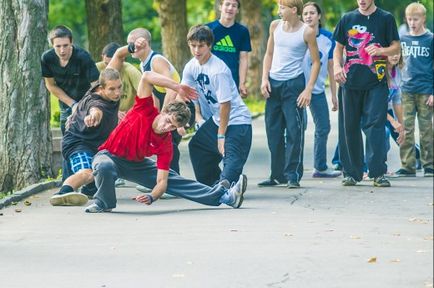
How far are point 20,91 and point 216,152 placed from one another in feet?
10.3

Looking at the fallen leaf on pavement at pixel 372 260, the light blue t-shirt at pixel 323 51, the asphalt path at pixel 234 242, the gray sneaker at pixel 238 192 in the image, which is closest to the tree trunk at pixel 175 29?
the light blue t-shirt at pixel 323 51

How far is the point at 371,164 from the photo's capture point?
14.4 meters

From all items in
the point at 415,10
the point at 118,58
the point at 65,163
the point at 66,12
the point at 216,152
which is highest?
the point at 415,10

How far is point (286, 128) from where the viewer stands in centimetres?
1441

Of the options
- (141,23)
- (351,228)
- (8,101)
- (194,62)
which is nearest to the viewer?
(351,228)

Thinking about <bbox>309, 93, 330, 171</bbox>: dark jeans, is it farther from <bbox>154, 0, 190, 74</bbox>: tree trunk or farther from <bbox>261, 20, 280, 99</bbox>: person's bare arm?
<bbox>154, 0, 190, 74</bbox>: tree trunk

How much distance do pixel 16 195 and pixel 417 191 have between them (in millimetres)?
3906

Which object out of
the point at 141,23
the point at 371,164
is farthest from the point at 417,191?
the point at 141,23

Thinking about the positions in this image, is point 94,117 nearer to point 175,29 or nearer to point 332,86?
point 332,86

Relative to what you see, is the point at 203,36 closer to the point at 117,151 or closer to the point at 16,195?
the point at 117,151

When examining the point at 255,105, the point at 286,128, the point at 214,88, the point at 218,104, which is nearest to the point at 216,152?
the point at 218,104

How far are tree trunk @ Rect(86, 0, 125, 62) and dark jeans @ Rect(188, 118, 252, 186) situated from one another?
9688mm

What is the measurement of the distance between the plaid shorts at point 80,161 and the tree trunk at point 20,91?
2705 mm

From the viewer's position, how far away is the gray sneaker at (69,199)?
12.6 metres
